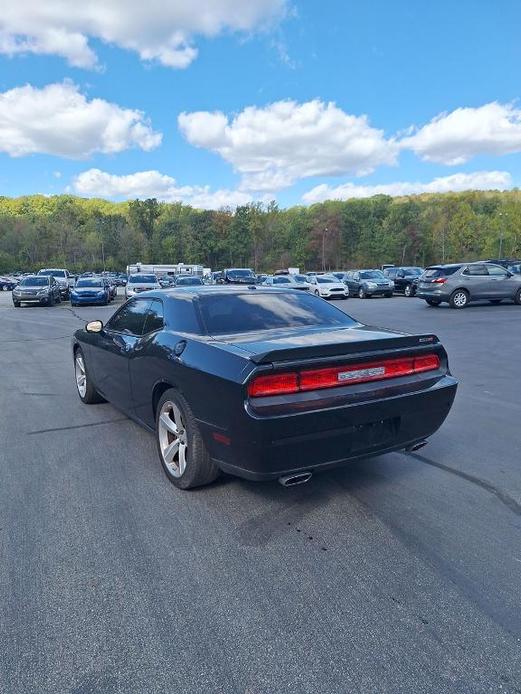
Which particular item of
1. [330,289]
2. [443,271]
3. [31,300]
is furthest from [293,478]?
[330,289]

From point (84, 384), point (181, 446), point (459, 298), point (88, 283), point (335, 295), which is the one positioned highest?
point (88, 283)

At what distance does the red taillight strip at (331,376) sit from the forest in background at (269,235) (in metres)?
93.9

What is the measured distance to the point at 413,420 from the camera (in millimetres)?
3613

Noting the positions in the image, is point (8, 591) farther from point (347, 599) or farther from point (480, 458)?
point (480, 458)

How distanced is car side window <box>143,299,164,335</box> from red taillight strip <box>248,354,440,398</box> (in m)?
1.60

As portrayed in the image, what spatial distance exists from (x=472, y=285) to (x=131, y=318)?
18.1 meters

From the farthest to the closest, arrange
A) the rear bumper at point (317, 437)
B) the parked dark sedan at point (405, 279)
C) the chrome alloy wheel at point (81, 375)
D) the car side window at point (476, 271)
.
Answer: the parked dark sedan at point (405, 279), the car side window at point (476, 271), the chrome alloy wheel at point (81, 375), the rear bumper at point (317, 437)

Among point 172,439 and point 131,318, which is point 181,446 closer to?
point 172,439

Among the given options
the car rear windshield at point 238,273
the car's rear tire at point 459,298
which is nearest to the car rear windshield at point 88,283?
the car rear windshield at point 238,273

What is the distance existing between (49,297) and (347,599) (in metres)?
26.9

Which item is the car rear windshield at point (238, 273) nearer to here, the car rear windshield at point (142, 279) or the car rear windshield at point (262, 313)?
the car rear windshield at point (142, 279)

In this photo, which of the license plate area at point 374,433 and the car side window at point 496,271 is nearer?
the license plate area at point 374,433

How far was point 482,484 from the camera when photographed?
12.7 feet

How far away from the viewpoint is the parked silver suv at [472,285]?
20250mm
